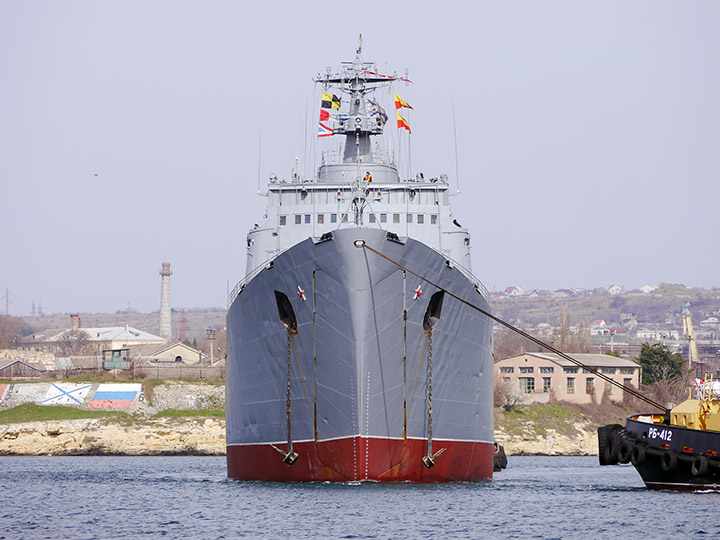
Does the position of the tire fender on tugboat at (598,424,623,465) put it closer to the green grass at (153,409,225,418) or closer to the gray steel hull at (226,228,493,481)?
the gray steel hull at (226,228,493,481)

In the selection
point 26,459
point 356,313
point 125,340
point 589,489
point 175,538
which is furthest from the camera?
point 125,340

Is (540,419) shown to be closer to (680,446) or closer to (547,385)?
(547,385)

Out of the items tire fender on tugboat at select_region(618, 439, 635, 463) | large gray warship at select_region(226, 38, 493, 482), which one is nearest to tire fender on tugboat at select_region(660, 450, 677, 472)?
tire fender on tugboat at select_region(618, 439, 635, 463)

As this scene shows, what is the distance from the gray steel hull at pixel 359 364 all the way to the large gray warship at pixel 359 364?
3cm

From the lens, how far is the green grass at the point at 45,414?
261 feet

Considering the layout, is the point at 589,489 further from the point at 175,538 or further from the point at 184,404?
the point at 184,404

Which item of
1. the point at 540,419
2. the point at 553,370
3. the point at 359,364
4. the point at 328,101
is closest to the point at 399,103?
the point at 328,101

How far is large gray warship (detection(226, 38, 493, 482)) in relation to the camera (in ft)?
104

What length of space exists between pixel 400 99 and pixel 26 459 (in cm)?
4064

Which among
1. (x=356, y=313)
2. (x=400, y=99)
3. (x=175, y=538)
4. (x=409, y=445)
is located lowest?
(x=175, y=538)

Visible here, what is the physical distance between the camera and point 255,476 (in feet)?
117

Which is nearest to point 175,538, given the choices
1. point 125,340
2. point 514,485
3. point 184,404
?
point 514,485

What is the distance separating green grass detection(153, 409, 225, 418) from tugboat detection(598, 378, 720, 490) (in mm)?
50135

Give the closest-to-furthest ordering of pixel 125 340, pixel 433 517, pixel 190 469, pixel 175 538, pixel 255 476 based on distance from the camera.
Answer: pixel 175 538 → pixel 433 517 → pixel 255 476 → pixel 190 469 → pixel 125 340
